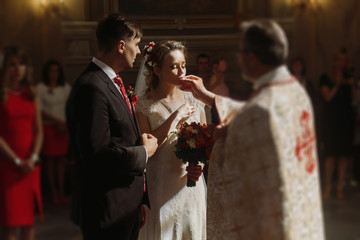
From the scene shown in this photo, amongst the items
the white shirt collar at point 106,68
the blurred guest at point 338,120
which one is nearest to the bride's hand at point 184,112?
the white shirt collar at point 106,68

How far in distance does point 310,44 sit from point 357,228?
2.68 m

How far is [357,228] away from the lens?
5652mm

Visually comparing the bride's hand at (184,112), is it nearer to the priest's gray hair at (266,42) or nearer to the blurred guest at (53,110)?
the priest's gray hair at (266,42)

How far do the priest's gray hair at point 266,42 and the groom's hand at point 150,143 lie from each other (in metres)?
0.86

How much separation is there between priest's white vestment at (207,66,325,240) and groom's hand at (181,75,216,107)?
492mm

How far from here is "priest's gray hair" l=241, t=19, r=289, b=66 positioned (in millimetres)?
1987

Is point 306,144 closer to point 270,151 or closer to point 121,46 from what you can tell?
point 270,151

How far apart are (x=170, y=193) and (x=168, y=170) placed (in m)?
0.14

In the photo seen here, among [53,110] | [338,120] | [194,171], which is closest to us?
[194,171]

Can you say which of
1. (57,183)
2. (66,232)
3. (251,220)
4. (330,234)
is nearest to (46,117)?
(57,183)

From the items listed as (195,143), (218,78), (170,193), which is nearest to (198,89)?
(218,78)

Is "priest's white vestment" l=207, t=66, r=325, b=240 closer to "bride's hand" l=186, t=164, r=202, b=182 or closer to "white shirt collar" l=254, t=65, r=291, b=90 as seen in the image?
"white shirt collar" l=254, t=65, r=291, b=90

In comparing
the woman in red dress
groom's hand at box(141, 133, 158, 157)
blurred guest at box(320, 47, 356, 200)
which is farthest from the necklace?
blurred guest at box(320, 47, 356, 200)

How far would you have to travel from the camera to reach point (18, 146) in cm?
482
